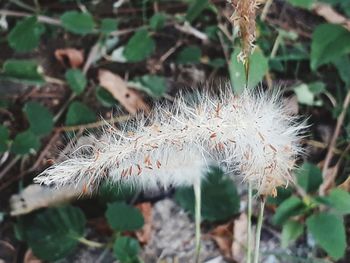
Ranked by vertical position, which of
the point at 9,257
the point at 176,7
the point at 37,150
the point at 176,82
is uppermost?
the point at 176,7

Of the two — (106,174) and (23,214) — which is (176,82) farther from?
(106,174)

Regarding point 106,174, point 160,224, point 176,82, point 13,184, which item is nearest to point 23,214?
point 13,184

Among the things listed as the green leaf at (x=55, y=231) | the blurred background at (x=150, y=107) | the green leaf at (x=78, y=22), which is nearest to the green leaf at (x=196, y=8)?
the blurred background at (x=150, y=107)

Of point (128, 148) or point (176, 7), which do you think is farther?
point (176, 7)

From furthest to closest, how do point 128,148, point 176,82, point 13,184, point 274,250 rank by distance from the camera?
point 176,82, point 13,184, point 274,250, point 128,148

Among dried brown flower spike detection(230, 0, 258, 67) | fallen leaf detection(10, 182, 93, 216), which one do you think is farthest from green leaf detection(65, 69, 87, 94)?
dried brown flower spike detection(230, 0, 258, 67)

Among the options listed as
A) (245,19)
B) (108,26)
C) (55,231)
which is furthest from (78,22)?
(245,19)

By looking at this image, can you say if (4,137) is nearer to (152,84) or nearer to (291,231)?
(152,84)
